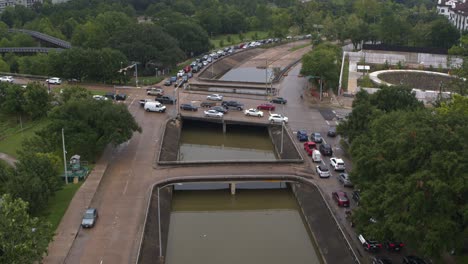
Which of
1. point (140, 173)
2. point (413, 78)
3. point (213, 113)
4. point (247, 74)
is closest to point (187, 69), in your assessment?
point (247, 74)

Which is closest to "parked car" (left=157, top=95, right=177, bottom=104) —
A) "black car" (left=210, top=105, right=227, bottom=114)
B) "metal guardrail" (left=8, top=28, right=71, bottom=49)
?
"black car" (left=210, top=105, right=227, bottom=114)

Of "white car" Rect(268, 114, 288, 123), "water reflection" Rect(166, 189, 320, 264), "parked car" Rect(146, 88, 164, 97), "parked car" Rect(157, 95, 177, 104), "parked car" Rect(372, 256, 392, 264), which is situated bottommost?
"water reflection" Rect(166, 189, 320, 264)

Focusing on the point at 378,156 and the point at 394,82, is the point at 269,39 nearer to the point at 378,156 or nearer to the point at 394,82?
the point at 394,82

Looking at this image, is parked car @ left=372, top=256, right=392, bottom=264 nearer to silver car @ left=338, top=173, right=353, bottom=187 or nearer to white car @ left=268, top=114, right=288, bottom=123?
silver car @ left=338, top=173, right=353, bottom=187

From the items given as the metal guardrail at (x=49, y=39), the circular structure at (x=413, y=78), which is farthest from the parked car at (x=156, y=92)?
the metal guardrail at (x=49, y=39)

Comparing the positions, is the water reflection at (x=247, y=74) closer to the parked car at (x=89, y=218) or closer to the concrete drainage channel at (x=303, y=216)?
the concrete drainage channel at (x=303, y=216)

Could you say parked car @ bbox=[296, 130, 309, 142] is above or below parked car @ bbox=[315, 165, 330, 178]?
above
